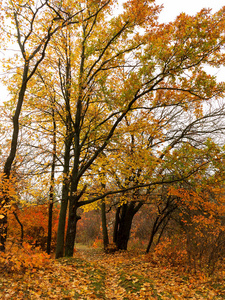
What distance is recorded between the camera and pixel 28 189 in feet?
30.0

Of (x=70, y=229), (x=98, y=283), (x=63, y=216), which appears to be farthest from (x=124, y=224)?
(x=98, y=283)

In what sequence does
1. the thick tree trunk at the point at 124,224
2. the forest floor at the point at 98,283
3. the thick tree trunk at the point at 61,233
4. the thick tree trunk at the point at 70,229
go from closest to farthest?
1. the forest floor at the point at 98,283
2. the thick tree trunk at the point at 70,229
3. the thick tree trunk at the point at 61,233
4. the thick tree trunk at the point at 124,224

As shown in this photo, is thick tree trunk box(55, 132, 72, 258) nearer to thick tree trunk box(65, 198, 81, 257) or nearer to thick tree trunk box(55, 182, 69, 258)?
thick tree trunk box(55, 182, 69, 258)

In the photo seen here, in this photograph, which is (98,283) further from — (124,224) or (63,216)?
(124,224)

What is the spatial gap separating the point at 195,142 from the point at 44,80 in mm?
8087

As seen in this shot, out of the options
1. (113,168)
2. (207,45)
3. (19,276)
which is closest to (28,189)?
(113,168)

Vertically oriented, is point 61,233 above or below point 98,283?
above

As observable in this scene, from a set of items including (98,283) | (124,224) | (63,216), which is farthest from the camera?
(124,224)

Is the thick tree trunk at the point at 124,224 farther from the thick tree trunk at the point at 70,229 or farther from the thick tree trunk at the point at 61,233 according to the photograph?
the thick tree trunk at the point at 70,229

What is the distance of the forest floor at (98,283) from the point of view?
16.2ft

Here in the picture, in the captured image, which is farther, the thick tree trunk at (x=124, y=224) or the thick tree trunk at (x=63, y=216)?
the thick tree trunk at (x=124, y=224)

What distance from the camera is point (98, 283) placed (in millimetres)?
6422

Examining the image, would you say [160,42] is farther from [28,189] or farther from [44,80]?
[28,189]

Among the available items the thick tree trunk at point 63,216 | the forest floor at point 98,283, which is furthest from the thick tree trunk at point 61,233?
the forest floor at point 98,283
